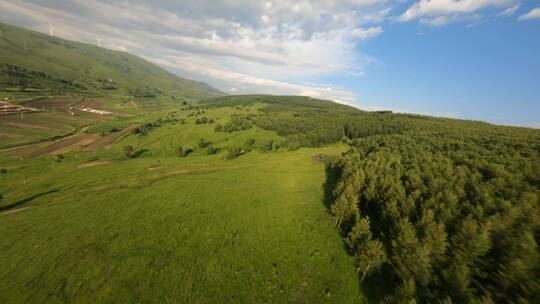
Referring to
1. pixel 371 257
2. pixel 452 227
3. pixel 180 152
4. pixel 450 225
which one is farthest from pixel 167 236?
pixel 180 152

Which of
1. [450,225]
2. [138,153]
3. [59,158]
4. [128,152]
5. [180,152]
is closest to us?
Answer: [450,225]

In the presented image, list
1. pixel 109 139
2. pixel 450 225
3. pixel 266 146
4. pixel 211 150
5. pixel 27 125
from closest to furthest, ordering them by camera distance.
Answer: pixel 450 225 → pixel 211 150 → pixel 266 146 → pixel 27 125 → pixel 109 139

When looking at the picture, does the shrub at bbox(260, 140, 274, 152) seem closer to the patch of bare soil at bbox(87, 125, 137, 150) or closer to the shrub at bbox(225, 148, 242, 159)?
the shrub at bbox(225, 148, 242, 159)

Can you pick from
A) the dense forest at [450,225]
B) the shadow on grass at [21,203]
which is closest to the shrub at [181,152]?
the shadow on grass at [21,203]

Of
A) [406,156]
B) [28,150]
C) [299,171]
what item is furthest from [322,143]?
[28,150]

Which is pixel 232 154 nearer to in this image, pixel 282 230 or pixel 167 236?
pixel 167 236

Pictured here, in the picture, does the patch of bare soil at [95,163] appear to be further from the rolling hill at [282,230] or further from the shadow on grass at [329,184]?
the shadow on grass at [329,184]
